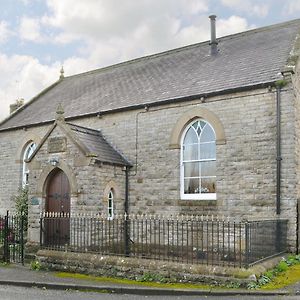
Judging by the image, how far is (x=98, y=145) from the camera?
52.6 feet

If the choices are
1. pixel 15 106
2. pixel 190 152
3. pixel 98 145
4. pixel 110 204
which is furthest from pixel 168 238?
pixel 15 106

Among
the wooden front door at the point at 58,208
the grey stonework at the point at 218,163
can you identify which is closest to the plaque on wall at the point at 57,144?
the grey stonework at the point at 218,163

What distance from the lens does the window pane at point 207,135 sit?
1504 centimetres

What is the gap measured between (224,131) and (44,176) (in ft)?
21.3

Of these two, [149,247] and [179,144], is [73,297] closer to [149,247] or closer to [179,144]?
[149,247]

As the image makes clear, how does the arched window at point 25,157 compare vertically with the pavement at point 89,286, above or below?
above

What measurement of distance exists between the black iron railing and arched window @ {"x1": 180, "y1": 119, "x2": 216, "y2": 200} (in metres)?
1.06

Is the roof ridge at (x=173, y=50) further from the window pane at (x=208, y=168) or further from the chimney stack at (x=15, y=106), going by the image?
the window pane at (x=208, y=168)

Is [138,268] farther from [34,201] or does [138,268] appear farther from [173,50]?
[173,50]

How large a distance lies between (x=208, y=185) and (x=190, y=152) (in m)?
1.41

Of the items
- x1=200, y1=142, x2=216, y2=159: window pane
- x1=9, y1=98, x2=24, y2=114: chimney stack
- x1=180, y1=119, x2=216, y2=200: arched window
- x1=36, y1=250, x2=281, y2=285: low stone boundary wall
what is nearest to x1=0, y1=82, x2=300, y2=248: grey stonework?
x1=180, y1=119, x2=216, y2=200: arched window

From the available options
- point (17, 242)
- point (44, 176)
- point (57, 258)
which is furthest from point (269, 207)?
point (17, 242)

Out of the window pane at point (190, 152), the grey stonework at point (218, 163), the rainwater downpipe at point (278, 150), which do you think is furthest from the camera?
the window pane at point (190, 152)

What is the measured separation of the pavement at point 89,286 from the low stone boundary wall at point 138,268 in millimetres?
455
